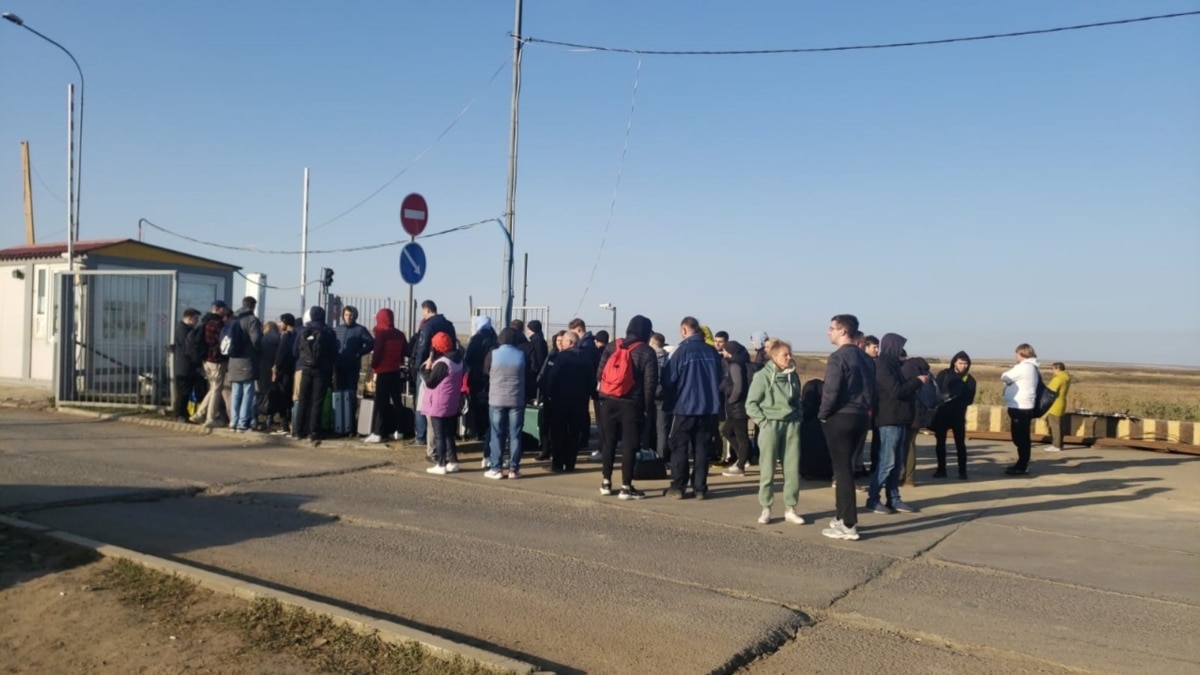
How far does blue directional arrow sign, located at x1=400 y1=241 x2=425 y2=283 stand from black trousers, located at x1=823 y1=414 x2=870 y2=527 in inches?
277

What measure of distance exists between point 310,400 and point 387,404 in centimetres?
106

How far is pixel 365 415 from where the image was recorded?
13.2 meters

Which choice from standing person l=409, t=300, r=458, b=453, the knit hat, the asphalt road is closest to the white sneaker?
the asphalt road

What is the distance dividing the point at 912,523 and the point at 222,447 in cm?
879

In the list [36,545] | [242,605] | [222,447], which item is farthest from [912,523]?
[222,447]

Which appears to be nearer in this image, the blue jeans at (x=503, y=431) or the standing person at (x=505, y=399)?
the standing person at (x=505, y=399)

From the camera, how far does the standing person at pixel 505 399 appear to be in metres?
10.6

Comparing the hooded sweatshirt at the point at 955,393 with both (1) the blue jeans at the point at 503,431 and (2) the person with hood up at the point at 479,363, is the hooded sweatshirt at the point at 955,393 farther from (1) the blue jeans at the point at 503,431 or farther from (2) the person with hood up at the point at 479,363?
(2) the person with hood up at the point at 479,363

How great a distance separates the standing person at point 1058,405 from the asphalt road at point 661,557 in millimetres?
3699

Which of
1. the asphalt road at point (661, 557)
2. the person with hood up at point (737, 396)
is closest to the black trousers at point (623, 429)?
the asphalt road at point (661, 557)

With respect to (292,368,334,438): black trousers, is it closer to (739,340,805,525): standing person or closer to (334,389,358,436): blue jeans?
(334,389,358,436): blue jeans

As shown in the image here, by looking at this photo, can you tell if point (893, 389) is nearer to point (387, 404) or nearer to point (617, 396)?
point (617, 396)

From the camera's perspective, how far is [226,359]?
44.0ft

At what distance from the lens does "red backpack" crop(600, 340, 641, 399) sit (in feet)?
32.3
